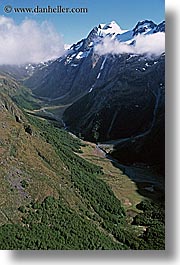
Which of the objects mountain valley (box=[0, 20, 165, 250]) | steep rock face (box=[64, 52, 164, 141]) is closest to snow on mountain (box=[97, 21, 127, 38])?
mountain valley (box=[0, 20, 165, 250])

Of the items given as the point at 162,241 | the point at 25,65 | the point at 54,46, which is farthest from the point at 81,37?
the point at 162,241

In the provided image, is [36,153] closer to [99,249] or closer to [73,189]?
[73,189]

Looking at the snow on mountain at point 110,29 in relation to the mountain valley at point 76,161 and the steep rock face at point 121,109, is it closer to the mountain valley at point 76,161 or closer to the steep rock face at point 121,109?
the mountain valley at point 76,161

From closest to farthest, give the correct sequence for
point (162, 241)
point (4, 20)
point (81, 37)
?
point (162, 241) < point (4, 20) < point (81, 37)

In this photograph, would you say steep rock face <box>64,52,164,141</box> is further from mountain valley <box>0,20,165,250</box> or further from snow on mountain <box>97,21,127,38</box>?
snow on mountain <box>97,21,127,38</box>

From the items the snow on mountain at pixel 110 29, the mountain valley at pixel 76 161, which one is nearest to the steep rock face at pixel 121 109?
the mountain valley at pixel 76 161

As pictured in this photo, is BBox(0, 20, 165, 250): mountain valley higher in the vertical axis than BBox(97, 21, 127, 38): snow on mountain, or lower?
lower

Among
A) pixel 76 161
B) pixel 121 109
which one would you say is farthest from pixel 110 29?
pixel 121 109

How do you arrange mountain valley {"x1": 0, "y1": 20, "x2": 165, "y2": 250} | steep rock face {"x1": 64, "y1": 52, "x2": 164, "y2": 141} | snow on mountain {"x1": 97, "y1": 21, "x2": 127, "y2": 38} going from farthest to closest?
steep rock face {"x1": 64, "y1": 52, "x2": 164, "y2": 141}
snow on mountain {"x1": 97, "y1": 21, "x2": 127, "y2": 38}
mountain valley {"x1": 0, "y1": 20, "x2": 165, "y2": 250}

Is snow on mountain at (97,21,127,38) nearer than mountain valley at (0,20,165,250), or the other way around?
mountain valley at (0,20,165,250)

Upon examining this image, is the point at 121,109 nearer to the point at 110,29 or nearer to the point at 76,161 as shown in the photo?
the point at 76,161

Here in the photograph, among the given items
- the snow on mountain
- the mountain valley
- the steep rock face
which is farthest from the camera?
the steep rock face
